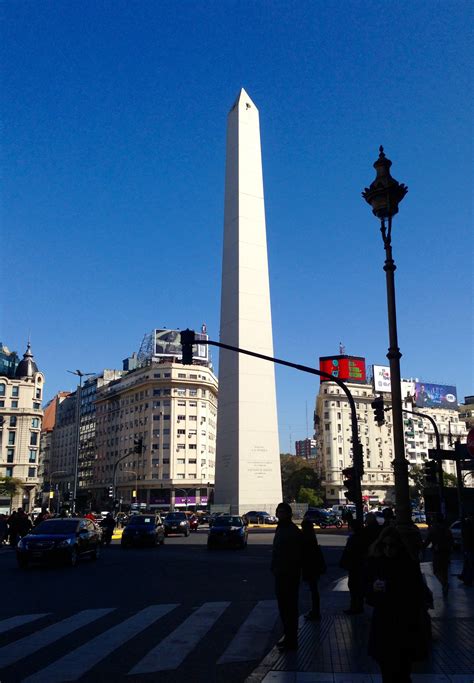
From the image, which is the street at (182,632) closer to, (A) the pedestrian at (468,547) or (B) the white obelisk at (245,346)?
(A) the pedestrian at (468,547)

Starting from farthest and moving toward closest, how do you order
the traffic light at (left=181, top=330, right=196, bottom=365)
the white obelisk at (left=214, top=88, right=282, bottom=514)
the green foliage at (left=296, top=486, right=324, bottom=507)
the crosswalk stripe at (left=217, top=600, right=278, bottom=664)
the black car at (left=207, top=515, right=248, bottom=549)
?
the green foliage at (left=296, top=486, right=324, bottom=507) → the white obelisk at (left=214, top=88, right=282, bottom=514) → the black car at (left=207, top=515, right=248, bottom=549) → the traffic light at (left=181, top=330, right=196, bottom=365) → the crosswalk stripe at (left=217, top=600, right=278, bottom=664)

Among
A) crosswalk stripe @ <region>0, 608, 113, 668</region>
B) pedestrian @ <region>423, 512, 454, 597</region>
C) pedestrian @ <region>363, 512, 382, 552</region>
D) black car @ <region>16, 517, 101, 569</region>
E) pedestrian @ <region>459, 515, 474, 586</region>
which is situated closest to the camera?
crosswalk stripe @ <region>0, 608, 113, 668</region>

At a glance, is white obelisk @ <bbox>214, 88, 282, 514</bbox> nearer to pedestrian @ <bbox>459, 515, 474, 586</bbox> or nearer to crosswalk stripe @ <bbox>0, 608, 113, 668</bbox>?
pedestrian @ <bbox>459, 515, 474, 586</bbox>

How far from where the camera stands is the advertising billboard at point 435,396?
122125 millimetres

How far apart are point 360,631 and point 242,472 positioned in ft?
128

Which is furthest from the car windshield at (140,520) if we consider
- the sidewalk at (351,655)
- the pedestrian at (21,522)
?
the sidewalk at (351,655)

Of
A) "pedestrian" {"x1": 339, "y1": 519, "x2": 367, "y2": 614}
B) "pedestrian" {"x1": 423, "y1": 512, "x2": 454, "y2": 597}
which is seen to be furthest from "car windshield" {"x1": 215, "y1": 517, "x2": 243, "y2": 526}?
"pedestrian" {"x1": 339, "y1": 519, "x2": 367, "y2": 614}

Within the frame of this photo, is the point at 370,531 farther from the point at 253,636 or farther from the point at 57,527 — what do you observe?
the point at 57,527

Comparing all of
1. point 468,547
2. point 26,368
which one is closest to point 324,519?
point 468,547

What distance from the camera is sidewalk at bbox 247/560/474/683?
5.36 meters

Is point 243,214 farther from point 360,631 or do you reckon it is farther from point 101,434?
point 101,434

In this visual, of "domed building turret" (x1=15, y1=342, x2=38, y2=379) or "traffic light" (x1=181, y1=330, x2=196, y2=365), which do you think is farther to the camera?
"domed building turret" (x1=15, y1=342, x2=38, y2=379)

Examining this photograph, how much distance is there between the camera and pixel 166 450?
304 ft

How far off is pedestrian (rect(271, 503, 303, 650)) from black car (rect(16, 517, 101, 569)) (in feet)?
35.6
